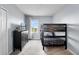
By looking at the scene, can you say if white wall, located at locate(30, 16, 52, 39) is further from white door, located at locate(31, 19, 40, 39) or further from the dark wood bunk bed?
the dark wood bunk bed

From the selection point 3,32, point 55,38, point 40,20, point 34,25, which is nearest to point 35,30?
point 34,25

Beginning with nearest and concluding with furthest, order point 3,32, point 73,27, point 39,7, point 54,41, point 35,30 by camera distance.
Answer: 1. point 3,32
2. point 73,27
3. point 54,41
4. point 39,7
5. point 35,30

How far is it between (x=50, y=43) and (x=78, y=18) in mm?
1521

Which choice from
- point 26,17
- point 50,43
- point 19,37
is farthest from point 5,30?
point 26,17

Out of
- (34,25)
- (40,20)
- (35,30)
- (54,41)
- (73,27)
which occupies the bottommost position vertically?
(54,41)

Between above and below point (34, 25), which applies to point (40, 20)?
above

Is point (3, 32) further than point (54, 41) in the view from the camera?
No

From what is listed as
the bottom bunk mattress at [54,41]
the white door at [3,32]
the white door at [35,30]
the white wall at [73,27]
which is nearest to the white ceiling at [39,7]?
the white wall at [73,27]

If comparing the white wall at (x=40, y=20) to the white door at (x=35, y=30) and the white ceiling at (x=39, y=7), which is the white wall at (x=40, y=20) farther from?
the white ceiling at (x=39, y=7)

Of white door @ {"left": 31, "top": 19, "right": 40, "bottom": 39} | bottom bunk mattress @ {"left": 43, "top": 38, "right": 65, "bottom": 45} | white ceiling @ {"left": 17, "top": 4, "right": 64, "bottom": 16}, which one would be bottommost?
bottom bunk mattress @ {"left": 43, "top": 38, "right": 65, "bottom": 45}

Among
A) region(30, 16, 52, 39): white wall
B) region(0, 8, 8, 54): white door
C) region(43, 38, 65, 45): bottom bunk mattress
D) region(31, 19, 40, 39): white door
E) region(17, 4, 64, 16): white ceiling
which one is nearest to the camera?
region(0, 8, 8, 54): white door

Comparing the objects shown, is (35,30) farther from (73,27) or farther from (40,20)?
(73,27)

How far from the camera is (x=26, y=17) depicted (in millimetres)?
5480

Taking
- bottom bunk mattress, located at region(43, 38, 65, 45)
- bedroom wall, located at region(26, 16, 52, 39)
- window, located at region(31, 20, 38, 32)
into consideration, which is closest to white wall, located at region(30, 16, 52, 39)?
bedroom wall, located at region(26, 16, 52, 39)
